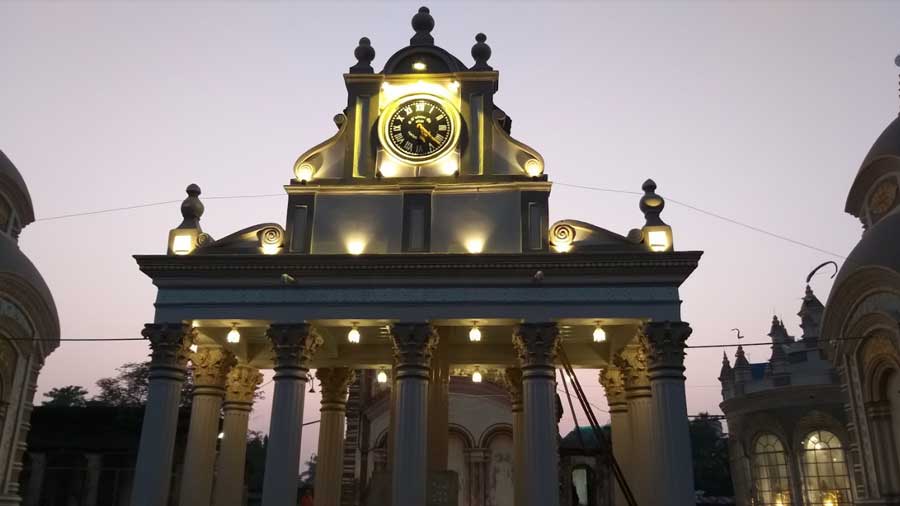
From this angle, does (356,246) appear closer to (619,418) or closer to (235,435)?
(235,435)

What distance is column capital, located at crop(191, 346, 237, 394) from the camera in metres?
22.2

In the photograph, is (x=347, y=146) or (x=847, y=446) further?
(x=847, y=446)

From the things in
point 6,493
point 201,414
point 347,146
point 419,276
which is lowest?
point 6,493

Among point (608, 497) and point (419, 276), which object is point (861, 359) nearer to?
point (608, 497)

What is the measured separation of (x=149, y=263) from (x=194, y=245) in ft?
4.27

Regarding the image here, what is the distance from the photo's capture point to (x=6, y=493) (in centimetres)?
2158

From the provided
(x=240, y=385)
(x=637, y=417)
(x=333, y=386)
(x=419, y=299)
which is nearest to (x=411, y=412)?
(x=419, y=299)

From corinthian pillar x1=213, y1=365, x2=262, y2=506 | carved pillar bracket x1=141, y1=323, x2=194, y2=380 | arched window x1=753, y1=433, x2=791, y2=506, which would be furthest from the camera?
arched window x1=753, y1=433, x2=791, y2=506

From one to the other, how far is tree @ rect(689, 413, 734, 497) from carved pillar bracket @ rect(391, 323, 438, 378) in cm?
4975

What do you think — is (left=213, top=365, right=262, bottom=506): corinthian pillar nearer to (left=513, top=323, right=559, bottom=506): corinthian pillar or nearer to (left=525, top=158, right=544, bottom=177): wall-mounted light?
(left=513, top=323, right=559, bottom=506): corinthian pillar

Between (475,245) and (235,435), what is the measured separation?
9610 mm

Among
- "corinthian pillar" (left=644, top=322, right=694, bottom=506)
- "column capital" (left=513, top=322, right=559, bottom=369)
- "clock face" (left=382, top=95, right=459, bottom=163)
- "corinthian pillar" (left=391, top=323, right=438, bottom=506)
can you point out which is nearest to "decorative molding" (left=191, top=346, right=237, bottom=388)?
"corinthian pillar" (left=391, top=323, right=438, bottom=506)

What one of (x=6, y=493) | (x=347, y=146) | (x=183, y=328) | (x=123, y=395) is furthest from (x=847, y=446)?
(x=123, y=395)

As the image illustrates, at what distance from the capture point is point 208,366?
22.3m
